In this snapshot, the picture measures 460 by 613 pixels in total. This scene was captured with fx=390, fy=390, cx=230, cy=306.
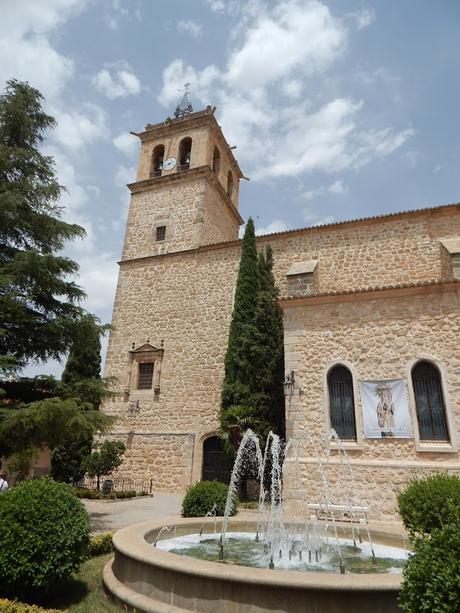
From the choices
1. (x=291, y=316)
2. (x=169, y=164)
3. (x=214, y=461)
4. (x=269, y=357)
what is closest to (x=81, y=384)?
(x=291, y=316)

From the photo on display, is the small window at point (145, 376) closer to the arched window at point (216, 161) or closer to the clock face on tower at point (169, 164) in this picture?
the clock face on tower at point (169, 164)

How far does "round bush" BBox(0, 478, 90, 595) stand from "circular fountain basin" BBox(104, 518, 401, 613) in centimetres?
69

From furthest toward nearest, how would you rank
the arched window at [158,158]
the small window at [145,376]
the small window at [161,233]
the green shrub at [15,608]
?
the arched window at [158,158]
the small window at [161,233]
the small window at [145,376]
the green shrub at [15,608]

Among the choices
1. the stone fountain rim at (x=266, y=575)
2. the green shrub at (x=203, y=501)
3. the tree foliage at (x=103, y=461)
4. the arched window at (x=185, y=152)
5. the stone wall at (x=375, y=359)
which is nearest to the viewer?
the stone fountain rim at (x=266, y=575)

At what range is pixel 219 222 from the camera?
21.4 meters

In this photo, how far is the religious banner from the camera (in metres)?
9.77

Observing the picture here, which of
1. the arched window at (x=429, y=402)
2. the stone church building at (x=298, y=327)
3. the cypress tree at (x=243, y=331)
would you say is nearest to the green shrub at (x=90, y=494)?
the stone church building at (x=298, y=327)

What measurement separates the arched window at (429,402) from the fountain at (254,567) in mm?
2538

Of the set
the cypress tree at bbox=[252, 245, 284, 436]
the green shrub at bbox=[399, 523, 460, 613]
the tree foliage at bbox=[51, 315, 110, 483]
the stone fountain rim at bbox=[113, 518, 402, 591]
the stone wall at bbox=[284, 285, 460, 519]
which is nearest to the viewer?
the green shrub at bbox=[399, 523, 460, 613]

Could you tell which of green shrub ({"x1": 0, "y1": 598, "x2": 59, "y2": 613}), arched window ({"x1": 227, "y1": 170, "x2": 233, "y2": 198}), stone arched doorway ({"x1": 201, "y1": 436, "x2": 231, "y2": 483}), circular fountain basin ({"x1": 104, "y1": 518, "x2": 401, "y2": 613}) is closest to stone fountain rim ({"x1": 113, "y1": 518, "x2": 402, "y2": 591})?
circular fountain basin ({"x1": 104, "y1": 518, "x2": 401, "y2": 613})

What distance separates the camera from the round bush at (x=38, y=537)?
424cm

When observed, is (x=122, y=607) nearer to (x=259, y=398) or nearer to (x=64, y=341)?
(x=64, y=341)

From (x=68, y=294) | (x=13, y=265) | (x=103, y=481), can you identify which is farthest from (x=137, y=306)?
(x=13, y=265)

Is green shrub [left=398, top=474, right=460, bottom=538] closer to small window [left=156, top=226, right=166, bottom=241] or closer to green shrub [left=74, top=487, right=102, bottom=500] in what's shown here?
green shrub [left=74, top=487, right=102, bottom=500]
